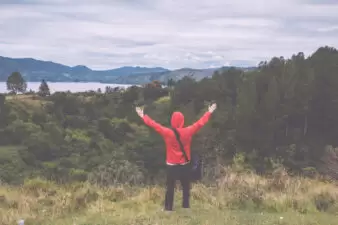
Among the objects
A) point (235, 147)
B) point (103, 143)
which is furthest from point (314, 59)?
point (103, 143)

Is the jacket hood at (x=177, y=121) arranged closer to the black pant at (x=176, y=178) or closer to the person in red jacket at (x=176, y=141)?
the person in red jacket at (x=176, y=141)

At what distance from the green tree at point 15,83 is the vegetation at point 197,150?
654mm

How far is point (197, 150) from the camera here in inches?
1267

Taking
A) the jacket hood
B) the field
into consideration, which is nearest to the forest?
the field

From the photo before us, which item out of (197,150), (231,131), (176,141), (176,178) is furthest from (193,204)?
(231,131)

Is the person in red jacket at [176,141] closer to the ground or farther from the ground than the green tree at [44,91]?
farther from the ground

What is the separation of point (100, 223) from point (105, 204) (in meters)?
1.39

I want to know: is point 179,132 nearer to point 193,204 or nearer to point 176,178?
point 176,178

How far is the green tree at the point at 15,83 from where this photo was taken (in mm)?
106938

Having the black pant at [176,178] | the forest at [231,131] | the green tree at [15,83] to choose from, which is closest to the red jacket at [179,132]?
Answer: the black pant at [176,178]

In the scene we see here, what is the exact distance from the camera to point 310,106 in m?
52.6

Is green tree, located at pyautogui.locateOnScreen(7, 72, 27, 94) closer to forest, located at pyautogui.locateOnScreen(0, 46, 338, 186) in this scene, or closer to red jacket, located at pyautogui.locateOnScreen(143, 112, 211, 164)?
forest, located at pyautogui.locateOnScreen(0, 46, 338, 186)

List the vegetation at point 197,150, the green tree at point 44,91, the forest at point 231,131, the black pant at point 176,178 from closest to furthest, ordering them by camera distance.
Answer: the black pant at point 176,178
the vegetation at point 197,150
the forest at point 231,131
the green tree at point 44,91

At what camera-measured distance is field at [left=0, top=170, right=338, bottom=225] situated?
7.55 meters
